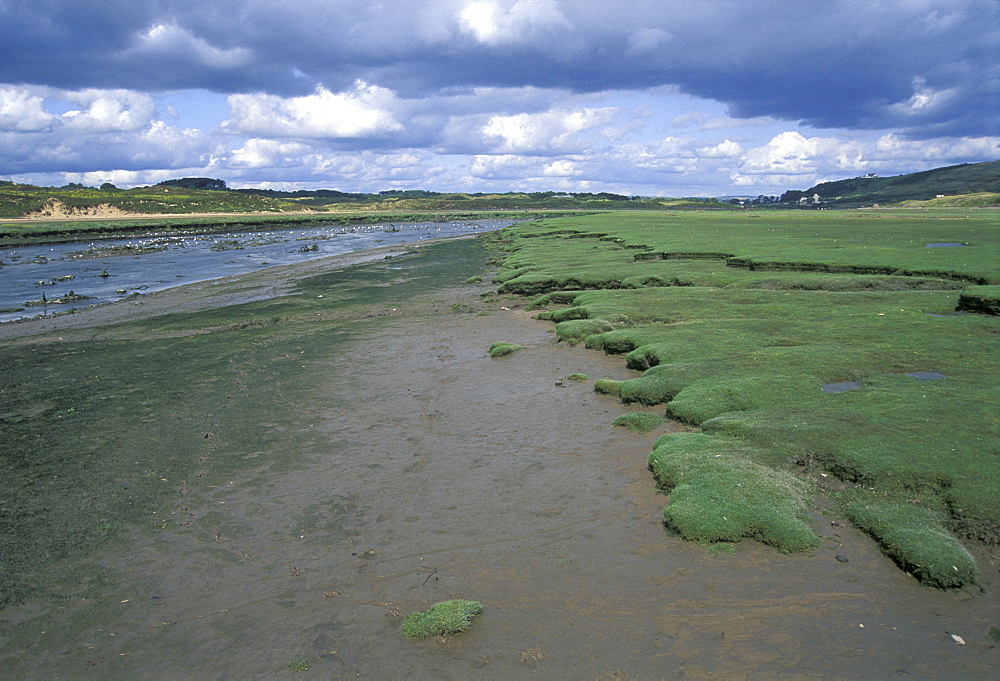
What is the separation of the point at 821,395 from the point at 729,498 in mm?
5594

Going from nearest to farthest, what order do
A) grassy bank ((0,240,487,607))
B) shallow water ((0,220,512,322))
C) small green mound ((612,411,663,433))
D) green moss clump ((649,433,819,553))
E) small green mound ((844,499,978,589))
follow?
1. small green mound ((844,499,978,589))
2. green moss clump ((649,433,819,553))
3. grassy bank ((0,240,487,607))
4. small green mound ((612,411,663,433))
5. shallow water ((0,220,512,322))

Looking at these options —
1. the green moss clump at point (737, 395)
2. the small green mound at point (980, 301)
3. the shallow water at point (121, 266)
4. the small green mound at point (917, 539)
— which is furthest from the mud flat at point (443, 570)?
the shallow water at point (121, 266)

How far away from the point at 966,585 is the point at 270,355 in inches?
851

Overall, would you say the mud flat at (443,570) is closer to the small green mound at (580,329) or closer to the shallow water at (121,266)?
the small green mound at (580,329)

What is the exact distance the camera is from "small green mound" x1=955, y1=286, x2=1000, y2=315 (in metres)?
23.2

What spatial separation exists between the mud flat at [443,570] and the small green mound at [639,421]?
28cm

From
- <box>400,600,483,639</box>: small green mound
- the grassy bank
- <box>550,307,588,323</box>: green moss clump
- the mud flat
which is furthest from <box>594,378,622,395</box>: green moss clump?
<box>550,307,588,323</box>: green moss clump

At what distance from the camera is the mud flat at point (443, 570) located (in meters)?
7.78

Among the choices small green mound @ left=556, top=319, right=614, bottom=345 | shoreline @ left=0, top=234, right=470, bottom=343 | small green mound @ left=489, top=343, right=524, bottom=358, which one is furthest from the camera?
shoreline @ left=0, top=234, right=470, bottom=343

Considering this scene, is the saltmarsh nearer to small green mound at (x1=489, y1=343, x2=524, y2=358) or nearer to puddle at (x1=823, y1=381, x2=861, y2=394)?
puddle at (x1=823, y1=381, x2=861, y2=394)

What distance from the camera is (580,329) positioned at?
24141 mm

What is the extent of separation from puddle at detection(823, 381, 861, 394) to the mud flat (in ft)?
15.5

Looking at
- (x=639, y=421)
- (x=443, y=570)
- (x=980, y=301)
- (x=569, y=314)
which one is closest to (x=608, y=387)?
(x=639, y=421)

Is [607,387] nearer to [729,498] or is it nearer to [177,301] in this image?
[729,498]
